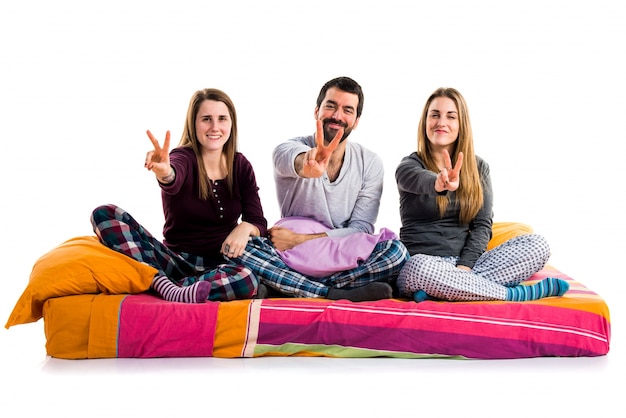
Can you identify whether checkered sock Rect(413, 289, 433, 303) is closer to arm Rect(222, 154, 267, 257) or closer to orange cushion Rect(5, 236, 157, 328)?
arm Rect(222, 154, 267, 257)

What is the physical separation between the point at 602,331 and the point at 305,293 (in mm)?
1120

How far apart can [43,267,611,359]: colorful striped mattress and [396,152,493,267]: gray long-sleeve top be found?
0.57 metres

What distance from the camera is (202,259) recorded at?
357 centimetres

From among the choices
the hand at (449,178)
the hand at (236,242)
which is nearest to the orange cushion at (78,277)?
the hand at (236,242)

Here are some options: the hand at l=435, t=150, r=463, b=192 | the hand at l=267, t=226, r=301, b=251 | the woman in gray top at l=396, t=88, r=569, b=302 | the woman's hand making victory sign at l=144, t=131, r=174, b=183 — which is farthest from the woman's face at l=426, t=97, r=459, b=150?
the woman's hand making victory sign at l=144, t=131, r=174, b=183

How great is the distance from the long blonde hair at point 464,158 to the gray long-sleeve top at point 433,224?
0.03 m

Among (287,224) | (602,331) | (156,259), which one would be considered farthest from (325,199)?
(602,331)

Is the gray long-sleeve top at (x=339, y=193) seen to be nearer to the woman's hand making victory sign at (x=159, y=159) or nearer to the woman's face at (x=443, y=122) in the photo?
the woman's face at (x=443, y=122)

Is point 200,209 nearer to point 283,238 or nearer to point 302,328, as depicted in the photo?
point 283,238

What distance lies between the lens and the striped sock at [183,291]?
314 centimetres

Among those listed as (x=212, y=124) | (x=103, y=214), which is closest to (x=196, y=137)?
(x=212, y=124)

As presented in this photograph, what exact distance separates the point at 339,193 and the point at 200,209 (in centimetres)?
65

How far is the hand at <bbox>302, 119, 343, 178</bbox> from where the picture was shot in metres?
3.42

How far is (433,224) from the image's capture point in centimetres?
369
